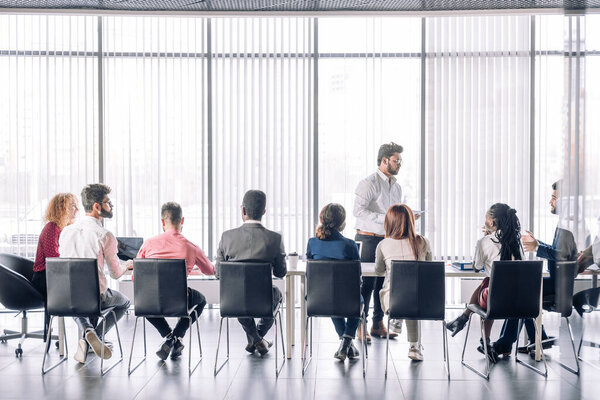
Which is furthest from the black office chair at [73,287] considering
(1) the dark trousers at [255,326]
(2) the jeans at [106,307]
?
(1) the dark trousers at [255,326]

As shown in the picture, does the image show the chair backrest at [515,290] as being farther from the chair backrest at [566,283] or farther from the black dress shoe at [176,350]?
the black dress shoe at [176,350]

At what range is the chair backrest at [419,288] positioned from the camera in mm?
4465

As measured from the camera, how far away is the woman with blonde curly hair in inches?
206

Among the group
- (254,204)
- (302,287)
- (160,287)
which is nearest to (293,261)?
(302,287)

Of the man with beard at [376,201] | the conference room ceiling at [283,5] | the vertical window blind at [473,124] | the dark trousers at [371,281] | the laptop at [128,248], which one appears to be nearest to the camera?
the dark trousers at [371,281]

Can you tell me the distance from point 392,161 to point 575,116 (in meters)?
2.68

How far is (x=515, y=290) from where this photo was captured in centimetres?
446

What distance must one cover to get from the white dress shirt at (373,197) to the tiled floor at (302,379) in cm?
127

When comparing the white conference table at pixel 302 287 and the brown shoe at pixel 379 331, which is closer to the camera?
the white conference table at pixel 302 287

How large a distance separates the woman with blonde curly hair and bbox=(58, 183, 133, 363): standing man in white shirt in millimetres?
293

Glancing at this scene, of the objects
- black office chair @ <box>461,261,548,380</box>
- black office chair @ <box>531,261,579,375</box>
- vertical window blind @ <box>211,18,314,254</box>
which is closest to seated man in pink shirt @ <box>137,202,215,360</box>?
black office chair @ <box>461,261,548,380</box>

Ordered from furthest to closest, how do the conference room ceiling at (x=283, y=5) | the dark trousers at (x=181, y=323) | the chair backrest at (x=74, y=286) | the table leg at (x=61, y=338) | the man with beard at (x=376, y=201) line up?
1. the conference room ceiling at (x=283, y=5)
2. the man with beard at (x=376, y=201)
3. the table leg at (x=61, y=338)
4. the dark trousers at (x=181, y=323)
5. the chair backrest at (x=74, y=286)

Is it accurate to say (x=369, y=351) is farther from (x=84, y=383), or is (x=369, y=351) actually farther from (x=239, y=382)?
(x=84, y=383)

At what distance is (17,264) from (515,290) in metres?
4.27
